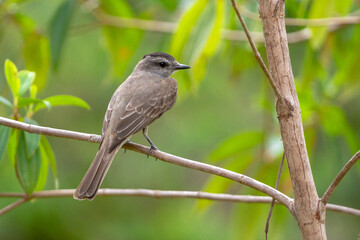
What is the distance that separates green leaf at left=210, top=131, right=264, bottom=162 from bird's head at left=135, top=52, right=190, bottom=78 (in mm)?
1026

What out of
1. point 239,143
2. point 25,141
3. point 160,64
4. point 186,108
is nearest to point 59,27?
point 160,64

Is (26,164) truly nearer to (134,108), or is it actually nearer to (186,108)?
(134,108)

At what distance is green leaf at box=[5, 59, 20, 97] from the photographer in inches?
128

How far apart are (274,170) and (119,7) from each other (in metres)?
1.83

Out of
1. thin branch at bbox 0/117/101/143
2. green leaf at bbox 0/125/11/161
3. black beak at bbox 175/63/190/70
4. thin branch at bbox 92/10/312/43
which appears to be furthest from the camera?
thin branch at bbox 92/10/312/43

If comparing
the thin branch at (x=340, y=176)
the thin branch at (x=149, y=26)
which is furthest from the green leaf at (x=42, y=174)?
the thin branch at (x=340, y=176)

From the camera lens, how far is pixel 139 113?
4172 millimetres

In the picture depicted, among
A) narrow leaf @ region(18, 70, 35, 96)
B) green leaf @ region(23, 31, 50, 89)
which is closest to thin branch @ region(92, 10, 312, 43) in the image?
green leaf @ region(23, 31, 50, 89)

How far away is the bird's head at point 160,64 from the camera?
4988 millimetres

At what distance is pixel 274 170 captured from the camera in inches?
162

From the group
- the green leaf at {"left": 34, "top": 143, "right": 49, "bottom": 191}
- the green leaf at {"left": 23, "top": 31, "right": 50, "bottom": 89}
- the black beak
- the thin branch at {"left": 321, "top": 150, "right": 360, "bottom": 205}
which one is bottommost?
the green leaf at {"left": 34, "top": 143, "right": 49, "bottom": 191}

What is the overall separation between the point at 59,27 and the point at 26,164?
1.52m

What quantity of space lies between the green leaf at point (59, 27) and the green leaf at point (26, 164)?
3.72 feet

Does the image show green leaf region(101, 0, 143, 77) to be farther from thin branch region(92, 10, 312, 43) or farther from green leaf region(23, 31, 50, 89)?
green leaf region(23, 31, 50, 89)
